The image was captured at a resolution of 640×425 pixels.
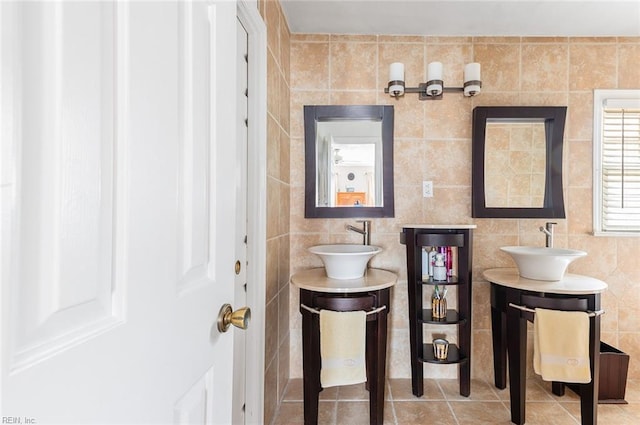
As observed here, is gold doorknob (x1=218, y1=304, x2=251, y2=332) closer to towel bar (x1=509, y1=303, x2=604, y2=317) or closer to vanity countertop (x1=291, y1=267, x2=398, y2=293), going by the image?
vanity countertop (x1=291, y1=267, x2=398, y2=293)

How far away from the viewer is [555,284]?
1.80 m

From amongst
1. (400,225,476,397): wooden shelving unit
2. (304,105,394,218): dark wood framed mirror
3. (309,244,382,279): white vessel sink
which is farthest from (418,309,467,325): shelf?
(304,105,394,218): dark wood framed mirror

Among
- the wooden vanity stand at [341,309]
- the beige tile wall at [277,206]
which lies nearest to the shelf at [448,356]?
the wooden vanity stand at [341,309]

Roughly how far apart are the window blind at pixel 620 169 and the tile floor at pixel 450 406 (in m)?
1.12

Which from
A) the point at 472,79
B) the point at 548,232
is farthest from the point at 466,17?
the point at 548,232

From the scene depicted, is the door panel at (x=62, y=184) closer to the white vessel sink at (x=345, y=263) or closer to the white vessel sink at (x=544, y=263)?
the white vessel sink at (x=345, y=263)

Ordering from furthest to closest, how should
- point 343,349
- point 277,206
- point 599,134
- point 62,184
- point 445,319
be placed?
point 599,134
point 445,319
point 277,206
point 343,349
point 62,184

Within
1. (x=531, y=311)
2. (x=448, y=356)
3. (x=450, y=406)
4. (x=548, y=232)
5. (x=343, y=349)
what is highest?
(x=548, y=232)

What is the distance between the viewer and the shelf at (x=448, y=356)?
203cm

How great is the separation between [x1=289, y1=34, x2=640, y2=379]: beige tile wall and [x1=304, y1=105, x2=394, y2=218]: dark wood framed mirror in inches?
2.6

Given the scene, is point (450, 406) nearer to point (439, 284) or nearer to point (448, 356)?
point (448, 356)

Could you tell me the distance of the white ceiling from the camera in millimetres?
1991

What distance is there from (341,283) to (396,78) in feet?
4.55

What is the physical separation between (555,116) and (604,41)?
2.12 feet
